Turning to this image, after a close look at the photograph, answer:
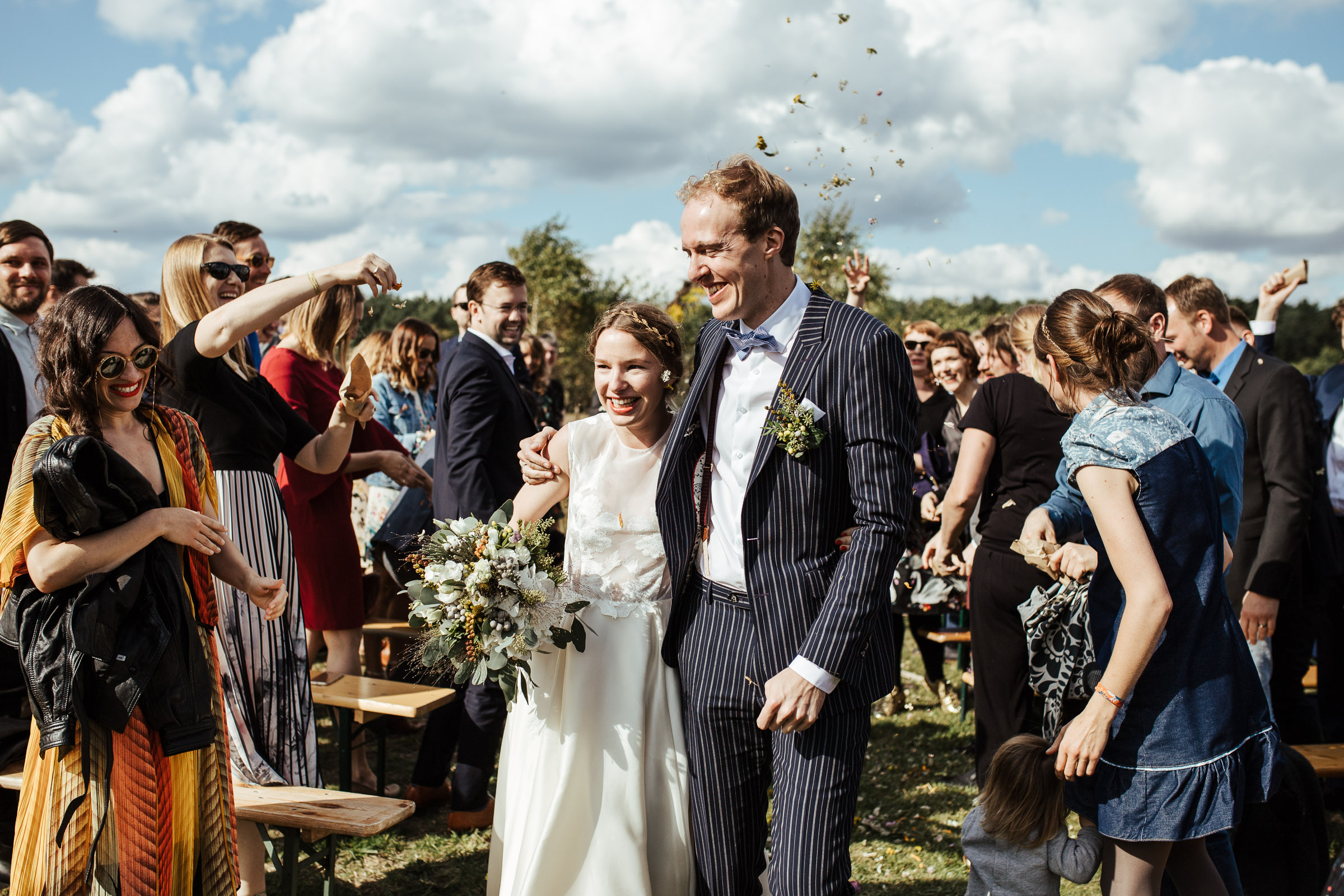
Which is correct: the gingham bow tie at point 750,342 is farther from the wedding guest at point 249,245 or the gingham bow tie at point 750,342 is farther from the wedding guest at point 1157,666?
the wedding guest at point 249,245

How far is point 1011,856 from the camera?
3145mm

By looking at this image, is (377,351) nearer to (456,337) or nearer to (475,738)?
(456,337)

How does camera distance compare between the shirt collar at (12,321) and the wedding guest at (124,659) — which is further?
the shirt collar at (12,321)

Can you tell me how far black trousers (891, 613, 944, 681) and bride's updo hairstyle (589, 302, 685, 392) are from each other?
4176mm

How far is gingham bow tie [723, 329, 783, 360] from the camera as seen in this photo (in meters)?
2.70

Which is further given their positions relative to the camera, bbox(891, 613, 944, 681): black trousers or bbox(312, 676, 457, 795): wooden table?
bbox(891, 613, 944, 681): black trousers

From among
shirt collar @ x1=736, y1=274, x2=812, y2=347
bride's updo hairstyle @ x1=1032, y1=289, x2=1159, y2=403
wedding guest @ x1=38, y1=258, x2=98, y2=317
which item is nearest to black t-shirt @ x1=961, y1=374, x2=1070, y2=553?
bride's updo hairstyle @ x1=1032, y1=289, x2=1159, y2=403

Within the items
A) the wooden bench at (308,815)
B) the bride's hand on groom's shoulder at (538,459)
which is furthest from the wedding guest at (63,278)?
the bride's hand on groom's shoulder at (538,459)

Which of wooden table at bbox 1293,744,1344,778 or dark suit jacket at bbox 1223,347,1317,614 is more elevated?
dark suit jacket at bbox 1223,347,1317,614

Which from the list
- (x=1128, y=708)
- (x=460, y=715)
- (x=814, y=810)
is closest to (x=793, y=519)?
(x=814, y=810)

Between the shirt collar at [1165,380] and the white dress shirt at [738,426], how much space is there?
159 centimetres

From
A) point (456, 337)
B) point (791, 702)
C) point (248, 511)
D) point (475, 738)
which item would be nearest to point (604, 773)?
point (791, 702)

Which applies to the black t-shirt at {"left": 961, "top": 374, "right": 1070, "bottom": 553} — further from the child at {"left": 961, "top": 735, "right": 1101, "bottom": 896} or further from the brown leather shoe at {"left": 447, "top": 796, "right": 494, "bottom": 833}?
the brown leather shoe at {"left": 447, "top": 796, "right": 494, "bottom": 833}

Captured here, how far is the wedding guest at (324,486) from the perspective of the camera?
4672mm
